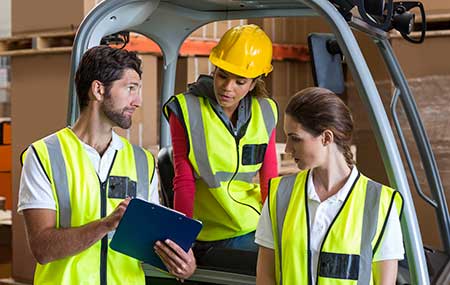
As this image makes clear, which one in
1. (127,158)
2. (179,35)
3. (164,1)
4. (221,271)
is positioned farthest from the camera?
(179,35)

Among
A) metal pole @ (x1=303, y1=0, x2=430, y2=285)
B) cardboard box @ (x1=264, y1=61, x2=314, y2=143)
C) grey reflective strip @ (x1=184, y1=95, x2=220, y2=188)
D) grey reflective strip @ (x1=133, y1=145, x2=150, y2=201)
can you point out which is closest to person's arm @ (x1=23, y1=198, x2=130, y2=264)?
grey reflective strip @ (x1=133, y1=145, x2=150, y2=201)

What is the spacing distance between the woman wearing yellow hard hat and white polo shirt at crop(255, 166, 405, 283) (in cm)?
94

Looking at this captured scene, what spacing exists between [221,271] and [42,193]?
3.85 feet

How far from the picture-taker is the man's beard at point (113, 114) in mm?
2533

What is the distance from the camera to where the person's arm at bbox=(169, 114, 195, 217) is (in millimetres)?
3379

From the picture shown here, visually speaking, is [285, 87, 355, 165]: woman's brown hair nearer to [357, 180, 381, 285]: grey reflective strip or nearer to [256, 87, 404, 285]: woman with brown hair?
[256, 87, 404, 285]: woman with brown hair

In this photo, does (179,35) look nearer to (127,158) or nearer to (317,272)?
(127,158)

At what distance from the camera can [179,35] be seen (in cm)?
432

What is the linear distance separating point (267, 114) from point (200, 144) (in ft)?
1.16

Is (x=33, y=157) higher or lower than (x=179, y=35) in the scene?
lower

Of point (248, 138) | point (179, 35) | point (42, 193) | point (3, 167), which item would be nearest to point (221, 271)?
point (248, 138)

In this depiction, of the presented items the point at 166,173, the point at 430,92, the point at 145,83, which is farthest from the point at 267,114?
the point at 145,83

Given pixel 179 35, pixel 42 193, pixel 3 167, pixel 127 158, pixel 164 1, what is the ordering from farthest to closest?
pixel 3 167 < pixel 179 35 < pixel 164 1 < pixel 127 158 < pixel 42 193

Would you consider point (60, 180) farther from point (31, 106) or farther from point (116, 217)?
point (31, 106)
